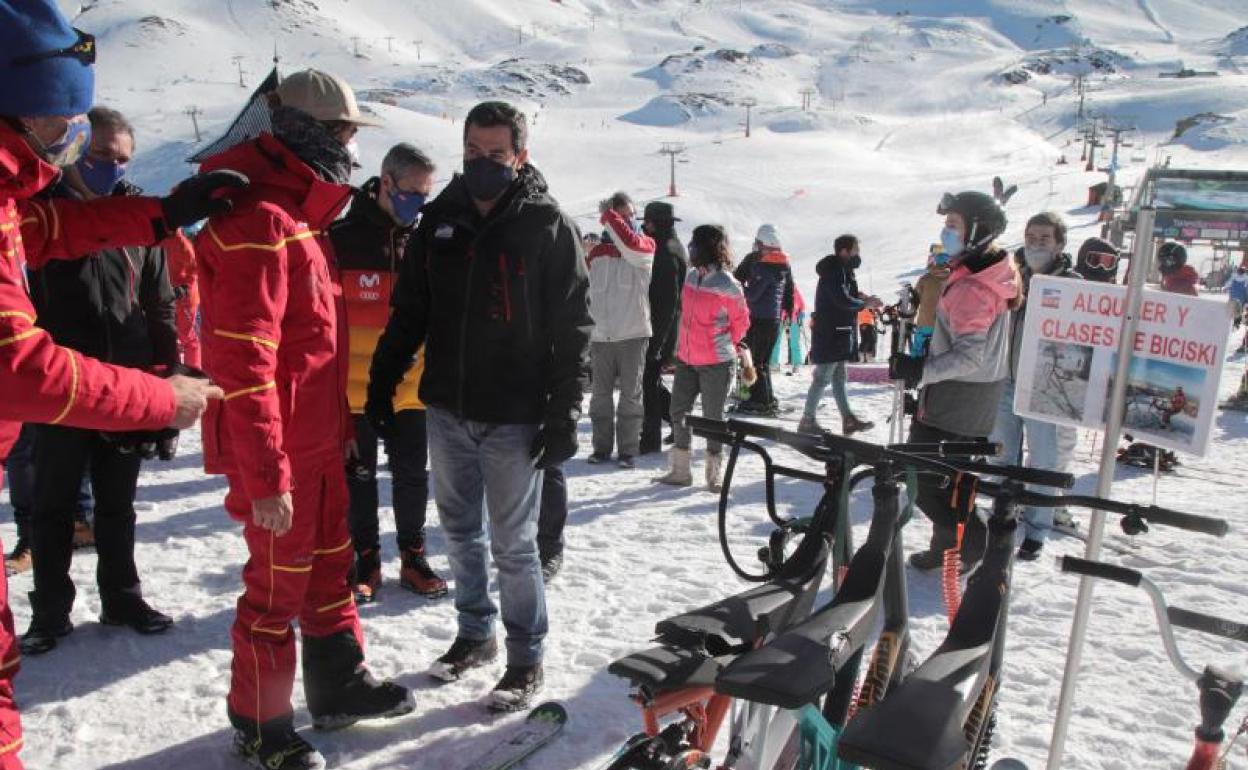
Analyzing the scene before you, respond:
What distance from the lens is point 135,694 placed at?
3.38 m

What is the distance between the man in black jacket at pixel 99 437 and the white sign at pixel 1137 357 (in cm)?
342

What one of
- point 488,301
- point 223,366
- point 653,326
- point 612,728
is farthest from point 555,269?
point 653,326

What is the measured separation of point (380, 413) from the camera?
137 inches

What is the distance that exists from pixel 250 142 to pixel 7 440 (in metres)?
1.13

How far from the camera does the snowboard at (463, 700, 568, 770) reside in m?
2.95

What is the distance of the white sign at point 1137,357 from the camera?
9.06 feet

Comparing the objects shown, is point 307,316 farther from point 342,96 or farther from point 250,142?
point 342,96

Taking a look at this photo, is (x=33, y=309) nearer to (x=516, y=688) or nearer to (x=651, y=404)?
(x=516, y=688)

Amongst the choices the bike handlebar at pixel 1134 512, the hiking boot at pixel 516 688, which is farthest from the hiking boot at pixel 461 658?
the bike handlebar at pixel 1134 512

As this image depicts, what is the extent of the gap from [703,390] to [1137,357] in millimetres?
3880

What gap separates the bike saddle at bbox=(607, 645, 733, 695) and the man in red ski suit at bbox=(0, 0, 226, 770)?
1153 millimetres

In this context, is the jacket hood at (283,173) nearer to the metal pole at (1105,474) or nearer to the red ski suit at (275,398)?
the red ski suit at (275,398)

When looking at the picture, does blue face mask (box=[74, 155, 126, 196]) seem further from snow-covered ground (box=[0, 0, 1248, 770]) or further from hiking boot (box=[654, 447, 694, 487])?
hiking boot (box=[654, 447, 694, 487])

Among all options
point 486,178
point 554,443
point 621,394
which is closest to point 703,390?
point 621,394
